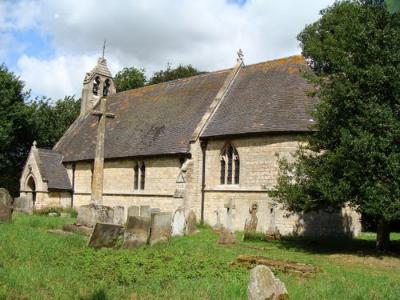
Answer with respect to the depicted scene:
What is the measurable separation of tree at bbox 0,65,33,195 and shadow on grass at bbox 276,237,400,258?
26.7 metres

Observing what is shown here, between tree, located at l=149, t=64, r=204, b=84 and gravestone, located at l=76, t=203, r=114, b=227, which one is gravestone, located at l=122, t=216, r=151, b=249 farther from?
tree, located at l=149, t=64, r=204, b=84

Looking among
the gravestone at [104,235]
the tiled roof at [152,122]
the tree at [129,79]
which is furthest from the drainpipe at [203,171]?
the tree at [129,79]

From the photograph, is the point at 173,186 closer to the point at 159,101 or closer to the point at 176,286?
the point at 159,101

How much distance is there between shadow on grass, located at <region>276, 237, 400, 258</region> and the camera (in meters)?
16.7

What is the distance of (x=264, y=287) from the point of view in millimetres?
6449

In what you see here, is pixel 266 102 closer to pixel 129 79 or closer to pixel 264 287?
pixel 264 287

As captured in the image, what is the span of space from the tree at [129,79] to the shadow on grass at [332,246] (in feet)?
128

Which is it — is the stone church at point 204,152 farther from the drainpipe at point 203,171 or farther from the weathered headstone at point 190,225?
the weathered headstone at point 190,225

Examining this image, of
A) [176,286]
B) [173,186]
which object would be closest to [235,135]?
[173,186]

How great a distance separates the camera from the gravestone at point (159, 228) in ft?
48.7

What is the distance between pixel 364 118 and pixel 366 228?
1918 cm

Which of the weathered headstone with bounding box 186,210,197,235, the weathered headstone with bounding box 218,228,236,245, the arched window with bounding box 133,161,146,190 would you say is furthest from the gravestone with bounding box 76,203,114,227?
the arched window with bounding box 133,161,146,190

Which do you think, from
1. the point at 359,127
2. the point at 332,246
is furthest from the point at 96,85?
the point at 359,127

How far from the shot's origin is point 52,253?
36.9ft
